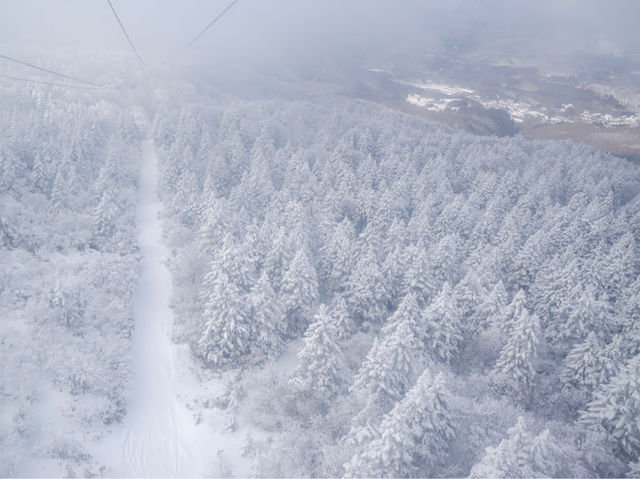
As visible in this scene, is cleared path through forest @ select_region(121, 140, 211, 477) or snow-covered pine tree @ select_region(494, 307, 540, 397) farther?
snow-covered pine tree @ select_region(494, 307, 540, 397)

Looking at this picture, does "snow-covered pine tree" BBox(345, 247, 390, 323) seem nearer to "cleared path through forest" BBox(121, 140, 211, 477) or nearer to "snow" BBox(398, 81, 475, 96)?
"cleared path through forest" BBox(121, 140, 211, 477)

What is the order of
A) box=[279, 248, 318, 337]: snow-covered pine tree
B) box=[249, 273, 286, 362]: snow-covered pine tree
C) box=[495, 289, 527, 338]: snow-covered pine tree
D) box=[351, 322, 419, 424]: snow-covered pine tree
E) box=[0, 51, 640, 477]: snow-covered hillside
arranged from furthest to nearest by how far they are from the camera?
1. box=[279, 248, 318, 337]: snow-covered pine tree
2. box=[495, 289, 527, 338]: snow-covered pine tree
3. box=[249, 273, 286, 362]: snow-covered pine tree
4. box=[351, 322, 419, 424]: snow-covered pine tree
5. box=[0, 51, 640, 477]: snow-covered hillside

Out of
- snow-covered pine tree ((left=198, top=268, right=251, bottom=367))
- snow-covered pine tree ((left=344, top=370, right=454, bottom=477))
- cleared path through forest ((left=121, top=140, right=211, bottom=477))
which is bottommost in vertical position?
cleared path through forest ((left=121, top=140, right=211, bottom=477))

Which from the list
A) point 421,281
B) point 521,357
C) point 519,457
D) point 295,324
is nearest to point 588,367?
point 521,357

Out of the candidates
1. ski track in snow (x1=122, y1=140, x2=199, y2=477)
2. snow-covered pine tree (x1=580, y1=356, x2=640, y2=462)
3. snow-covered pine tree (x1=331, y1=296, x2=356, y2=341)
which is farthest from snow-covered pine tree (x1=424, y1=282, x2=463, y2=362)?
ski track in snow (x1=122, y1=140, x2=199, y2=477)

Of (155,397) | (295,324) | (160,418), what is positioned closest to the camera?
(160,418)

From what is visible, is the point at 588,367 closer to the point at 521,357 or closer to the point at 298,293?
the point at 521,357

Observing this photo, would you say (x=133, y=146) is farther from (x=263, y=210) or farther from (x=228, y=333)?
(x=228, y=333)

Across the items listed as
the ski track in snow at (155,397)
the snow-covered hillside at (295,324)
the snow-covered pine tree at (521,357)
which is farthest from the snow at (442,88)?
the ski track in snow at (155,397)
